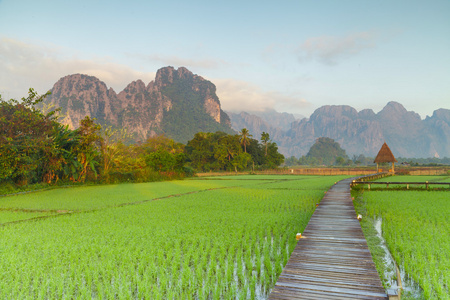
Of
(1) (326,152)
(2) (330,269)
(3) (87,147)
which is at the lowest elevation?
(2) (330,269)

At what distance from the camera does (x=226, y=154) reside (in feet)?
165

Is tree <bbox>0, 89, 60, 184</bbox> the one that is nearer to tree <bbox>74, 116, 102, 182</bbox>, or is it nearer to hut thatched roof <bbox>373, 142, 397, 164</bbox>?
tree <bbox>74, 116, 102, 182</bbox>

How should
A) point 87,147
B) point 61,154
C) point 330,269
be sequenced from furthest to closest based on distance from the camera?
point 87,147, point 61,154, point 330,269

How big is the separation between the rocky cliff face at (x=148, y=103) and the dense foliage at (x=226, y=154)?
69078 mm

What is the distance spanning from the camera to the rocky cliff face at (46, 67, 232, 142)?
135250mm

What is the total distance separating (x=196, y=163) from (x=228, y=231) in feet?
152

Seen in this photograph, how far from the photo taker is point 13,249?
5.50 m

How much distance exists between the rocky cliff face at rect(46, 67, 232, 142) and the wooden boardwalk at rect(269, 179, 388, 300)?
120085 millimetres

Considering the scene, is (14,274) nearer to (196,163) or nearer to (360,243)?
(360,243)

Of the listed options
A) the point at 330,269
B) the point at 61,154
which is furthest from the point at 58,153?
the point at 330,269

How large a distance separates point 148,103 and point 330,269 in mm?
148300

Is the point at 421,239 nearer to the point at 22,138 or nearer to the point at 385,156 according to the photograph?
the point at 22,138

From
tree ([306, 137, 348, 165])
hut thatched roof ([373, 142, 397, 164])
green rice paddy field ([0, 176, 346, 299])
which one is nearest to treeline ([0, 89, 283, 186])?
green rice paddy field ([0, 176, 346, 299])

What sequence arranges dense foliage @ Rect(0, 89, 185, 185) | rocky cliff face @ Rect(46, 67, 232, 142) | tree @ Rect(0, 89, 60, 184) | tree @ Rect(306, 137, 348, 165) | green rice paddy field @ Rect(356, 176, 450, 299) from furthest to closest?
tree @ Rect(306, 137, 348, 165), rocky cliff face @ Rect(46, 67, 232, 142), dense foliage @ Rect(0, 89, 185, 185), tree @ Rect(0, 89, 60, 184), green rice paddy field @ Rect(356, 176, 450, 299)
